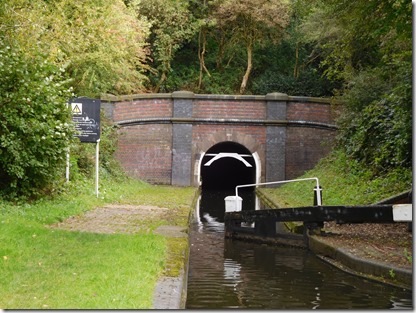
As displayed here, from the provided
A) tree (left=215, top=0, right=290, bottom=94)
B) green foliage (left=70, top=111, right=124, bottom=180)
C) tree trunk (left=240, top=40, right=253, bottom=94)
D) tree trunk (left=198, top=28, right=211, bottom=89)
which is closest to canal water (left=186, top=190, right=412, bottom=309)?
green foliage (left=70, top=111, right=124, bottom=180)

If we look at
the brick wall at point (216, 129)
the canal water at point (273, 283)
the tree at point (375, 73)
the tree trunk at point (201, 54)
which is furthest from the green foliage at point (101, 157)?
the tree trunk at point (201, 54)

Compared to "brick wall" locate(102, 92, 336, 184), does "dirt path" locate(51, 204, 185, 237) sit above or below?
below

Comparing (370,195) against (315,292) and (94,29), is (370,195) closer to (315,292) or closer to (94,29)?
(315,292)

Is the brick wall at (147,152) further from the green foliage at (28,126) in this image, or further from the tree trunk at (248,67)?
the green foliage at (28,126)

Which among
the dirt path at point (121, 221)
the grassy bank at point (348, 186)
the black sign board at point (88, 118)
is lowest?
the dirt path at point (121, 221)

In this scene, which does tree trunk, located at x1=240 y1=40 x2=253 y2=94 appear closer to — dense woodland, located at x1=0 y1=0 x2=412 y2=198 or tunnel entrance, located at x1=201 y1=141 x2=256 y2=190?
dense woodland, located at x1=0 y1=0 x2=412 y2=198

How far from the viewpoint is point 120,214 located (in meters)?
12.1

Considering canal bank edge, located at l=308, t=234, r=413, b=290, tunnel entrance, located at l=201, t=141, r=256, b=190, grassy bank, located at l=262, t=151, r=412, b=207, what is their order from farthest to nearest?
tunnel entrance, located at l=201, t=141, r=256, b=190 < grassy bank, located at l=262, t=151, r=412, b=207 < canal bank edge, located at l=308, t=234, r=413, b=290

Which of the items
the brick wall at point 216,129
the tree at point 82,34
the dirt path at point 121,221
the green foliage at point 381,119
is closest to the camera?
the dirt path at point 121,221

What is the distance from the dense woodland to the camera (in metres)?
11.4

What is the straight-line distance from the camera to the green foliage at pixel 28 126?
37.2 ft

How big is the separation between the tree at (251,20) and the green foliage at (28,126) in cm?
2003

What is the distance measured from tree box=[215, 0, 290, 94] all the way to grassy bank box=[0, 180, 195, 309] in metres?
21.6

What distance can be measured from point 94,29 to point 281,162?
38.6 feet
